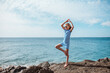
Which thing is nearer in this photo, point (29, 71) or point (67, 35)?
point (29, 71)

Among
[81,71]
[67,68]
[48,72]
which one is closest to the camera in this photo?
[48,72]

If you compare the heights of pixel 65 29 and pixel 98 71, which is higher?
pixel 65 29

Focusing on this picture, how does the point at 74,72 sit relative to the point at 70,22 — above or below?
below

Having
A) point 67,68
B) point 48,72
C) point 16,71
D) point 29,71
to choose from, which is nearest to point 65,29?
point 67,68

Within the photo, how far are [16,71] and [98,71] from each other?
6.13 m

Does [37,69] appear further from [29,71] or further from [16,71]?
[16,71]

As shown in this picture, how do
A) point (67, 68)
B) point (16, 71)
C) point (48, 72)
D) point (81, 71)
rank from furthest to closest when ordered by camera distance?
point (16, 71)
point (67, 68)
point (81, 71)
point (48, 72)

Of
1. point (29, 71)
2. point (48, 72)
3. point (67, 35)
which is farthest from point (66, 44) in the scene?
point (29, 71)

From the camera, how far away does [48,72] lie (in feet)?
17.7

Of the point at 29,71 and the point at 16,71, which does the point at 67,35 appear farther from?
the point at 16,71

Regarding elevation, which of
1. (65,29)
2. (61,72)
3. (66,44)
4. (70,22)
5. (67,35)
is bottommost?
(61,72)

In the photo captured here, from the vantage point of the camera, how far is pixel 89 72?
5582 mm

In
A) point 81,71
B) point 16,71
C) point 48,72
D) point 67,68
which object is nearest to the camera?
point 48,72

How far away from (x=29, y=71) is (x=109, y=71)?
4458mm
